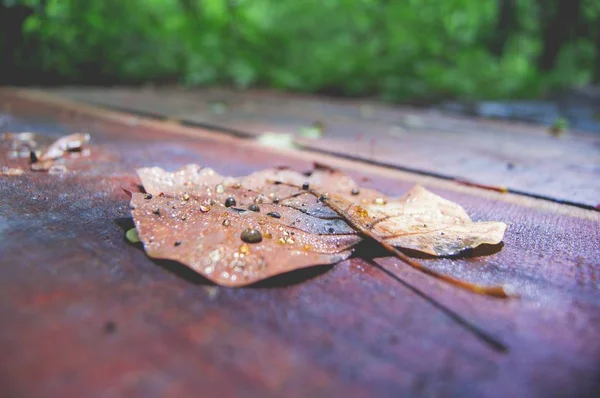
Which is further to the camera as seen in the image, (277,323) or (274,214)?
(274,214)

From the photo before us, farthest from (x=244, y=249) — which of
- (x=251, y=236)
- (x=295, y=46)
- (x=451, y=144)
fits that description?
(x=295, y=46)

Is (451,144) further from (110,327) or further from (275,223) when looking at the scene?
(110,327)

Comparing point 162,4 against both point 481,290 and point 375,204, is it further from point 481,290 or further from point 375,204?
point 481,290

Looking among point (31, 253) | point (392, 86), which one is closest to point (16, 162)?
point (31, 253)

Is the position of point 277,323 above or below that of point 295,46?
below

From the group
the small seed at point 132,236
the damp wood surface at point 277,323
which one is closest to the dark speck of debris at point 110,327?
the damp wood surface at point 277,323

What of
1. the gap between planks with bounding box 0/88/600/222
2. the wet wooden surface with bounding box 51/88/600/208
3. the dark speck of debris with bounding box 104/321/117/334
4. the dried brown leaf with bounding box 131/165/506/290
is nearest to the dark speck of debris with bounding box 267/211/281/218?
the dried brown leaf with bounding box 131/165/506/290
